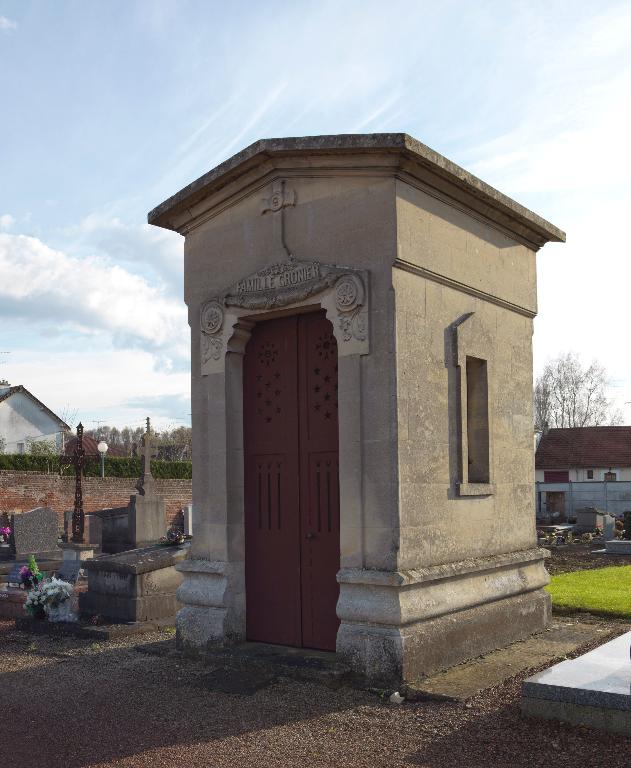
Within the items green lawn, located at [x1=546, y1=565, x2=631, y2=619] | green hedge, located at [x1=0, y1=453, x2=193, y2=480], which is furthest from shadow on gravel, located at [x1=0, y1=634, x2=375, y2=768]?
green hedge, located at [x1=0, y1=453, x2=193, y2=480]

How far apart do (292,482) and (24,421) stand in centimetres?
3900

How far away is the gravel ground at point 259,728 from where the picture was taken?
4945mm

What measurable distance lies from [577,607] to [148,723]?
6108 mm

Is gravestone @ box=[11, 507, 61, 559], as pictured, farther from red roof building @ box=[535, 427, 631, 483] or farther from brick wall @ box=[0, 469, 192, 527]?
red roof building @ box=[535, 427, 631, 483]

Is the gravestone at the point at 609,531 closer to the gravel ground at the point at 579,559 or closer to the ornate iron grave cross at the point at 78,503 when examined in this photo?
the gravel ground at the point at 579,559

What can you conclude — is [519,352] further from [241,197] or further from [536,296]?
[241,197]

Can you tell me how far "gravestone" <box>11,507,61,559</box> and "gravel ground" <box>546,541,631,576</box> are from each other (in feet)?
36.1

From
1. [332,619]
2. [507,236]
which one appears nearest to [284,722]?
[332,619]

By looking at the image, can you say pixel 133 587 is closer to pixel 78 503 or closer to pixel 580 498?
pixel 78 503

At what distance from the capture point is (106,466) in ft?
104

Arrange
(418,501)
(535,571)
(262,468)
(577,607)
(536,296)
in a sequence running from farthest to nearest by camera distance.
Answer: (577,607), (536,296), (535,571), (262,468), (418,501)

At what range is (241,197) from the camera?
8016 millimetres

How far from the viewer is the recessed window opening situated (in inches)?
316

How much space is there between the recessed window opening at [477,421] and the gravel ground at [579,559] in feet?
27.0
